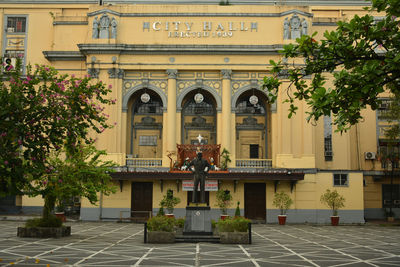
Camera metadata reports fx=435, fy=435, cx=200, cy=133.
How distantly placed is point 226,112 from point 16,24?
2098 cm

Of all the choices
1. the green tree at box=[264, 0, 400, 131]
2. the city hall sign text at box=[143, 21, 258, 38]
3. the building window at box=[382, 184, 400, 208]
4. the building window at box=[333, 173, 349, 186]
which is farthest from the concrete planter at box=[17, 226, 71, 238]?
the building window at box=[382, 184, 400, 208]

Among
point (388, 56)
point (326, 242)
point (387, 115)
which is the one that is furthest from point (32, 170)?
point (387, 115)

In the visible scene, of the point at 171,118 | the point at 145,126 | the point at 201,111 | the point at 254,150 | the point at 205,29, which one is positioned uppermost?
the point at 205,29

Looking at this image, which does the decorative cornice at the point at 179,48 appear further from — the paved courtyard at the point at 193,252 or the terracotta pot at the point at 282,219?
the paved courtyard at the point at 193,252

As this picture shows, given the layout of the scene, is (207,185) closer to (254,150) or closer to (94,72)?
(254,150)

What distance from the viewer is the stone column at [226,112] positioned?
34.2 meters

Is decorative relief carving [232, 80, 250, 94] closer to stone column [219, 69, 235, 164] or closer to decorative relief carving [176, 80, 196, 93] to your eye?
stone column [219, 69, 235, 164]

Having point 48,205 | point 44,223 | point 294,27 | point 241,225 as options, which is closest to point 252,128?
point 294,27

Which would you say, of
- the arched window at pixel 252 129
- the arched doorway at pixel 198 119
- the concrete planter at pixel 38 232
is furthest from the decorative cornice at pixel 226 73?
the concrete planter at pixel 38 232

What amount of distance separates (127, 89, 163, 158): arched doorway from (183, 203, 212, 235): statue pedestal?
674 inches

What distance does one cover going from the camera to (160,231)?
19438 millimetres

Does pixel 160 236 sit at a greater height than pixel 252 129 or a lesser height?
lesser

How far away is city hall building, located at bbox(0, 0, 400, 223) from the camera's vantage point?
111 ft

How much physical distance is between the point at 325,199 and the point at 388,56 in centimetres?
2373
